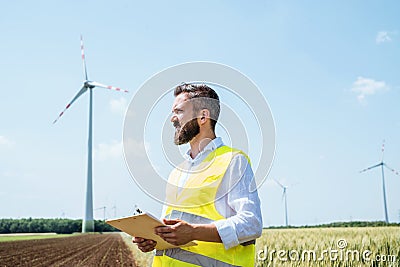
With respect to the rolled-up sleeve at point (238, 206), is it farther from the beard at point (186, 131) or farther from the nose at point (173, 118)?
the nose at point (173, 118)

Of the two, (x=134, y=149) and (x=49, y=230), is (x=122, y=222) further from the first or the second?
(x=49, y=230)

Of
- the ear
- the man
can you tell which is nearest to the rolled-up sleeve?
the man

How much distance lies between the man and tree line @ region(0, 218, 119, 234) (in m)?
97.0

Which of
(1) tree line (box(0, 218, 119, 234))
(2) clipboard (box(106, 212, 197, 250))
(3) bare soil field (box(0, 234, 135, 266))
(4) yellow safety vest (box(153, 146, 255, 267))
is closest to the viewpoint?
(2) clipboard (box(106, 212, 197, 250))

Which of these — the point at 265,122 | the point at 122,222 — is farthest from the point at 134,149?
the point at 265,122

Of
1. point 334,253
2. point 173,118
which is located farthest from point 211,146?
point 334,253

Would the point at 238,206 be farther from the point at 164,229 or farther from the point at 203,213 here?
the point at 164,229

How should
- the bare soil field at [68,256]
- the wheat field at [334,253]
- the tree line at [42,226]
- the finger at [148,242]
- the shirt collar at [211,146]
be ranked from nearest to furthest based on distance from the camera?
1. the finger at [148,242]
2. the shirt collar at [211,146]
3. the wheat field at [334,253]
4. the bare soil field at [68,256]
5. the tree line at [42,226]

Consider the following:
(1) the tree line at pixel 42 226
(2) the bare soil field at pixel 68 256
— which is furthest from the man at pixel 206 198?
(1) the tree line at pixel 42 226

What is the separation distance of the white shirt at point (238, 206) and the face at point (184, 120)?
27 cm

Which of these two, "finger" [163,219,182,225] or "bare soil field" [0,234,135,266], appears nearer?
"finger" [163,219,182,225]

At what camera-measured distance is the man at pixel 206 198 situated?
2654 mm

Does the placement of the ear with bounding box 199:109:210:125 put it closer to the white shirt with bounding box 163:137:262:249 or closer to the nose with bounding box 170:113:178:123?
the nose with bounding box 170:113:178:123

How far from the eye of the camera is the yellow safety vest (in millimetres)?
2770
